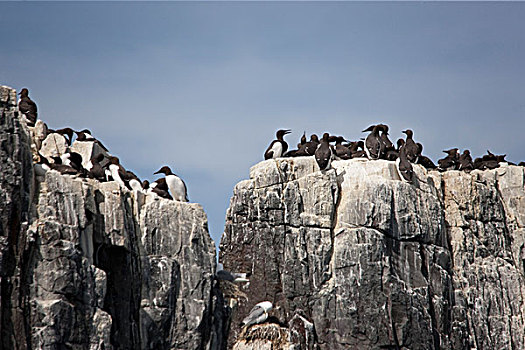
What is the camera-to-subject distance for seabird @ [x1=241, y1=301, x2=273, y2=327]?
35656 mm

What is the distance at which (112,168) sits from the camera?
33.6 m

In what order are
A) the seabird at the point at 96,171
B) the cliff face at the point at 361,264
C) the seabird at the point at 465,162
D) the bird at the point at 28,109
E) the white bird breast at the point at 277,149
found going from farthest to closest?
the seabird at the point at 465,162 → the white bird breast at the point at 277,149 → the cliff face at the point at 361,264 → the bird at the point at 28,109 → the seabird at the point at 96,171

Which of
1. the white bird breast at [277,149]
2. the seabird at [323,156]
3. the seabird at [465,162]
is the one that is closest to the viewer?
the seabird at [323,156]

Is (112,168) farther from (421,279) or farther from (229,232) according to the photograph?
(421,279)

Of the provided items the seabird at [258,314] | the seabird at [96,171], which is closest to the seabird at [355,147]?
the seabird at [258,314]

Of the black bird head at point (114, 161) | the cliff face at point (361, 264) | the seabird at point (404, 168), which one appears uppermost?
the seabird at point (404, 168)

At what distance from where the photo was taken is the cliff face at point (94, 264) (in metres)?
26.1

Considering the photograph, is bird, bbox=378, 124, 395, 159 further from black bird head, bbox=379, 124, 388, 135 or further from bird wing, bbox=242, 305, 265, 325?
bird wing, bbox=242, 305, 265, 325

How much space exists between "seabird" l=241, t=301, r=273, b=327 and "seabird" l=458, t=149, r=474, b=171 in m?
9.58

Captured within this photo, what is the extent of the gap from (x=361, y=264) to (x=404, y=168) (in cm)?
366

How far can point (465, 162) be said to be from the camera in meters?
41.3

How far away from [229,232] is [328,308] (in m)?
4.30

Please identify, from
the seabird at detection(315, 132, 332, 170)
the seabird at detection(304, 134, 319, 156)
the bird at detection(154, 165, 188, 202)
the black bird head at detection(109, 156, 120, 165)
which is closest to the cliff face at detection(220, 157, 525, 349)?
the seabird at detection(315, 132, 332, 170)

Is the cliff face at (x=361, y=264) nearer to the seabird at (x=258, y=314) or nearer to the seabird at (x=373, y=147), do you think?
the seabird at (x=258, y=314)
